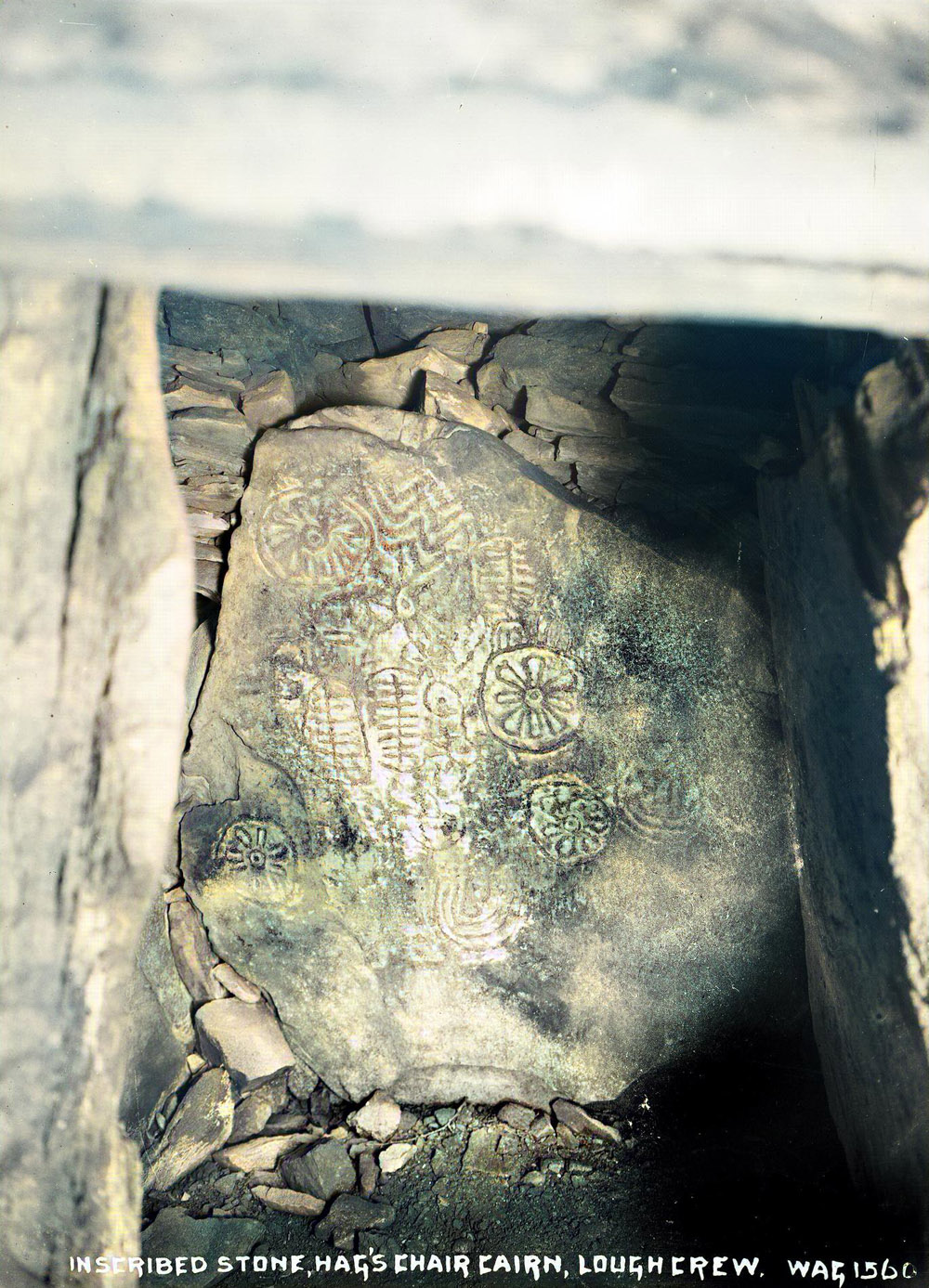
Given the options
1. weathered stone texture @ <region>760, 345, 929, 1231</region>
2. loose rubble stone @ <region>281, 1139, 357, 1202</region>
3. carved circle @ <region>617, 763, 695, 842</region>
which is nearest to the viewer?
weathered stone texture @ <region>760, 345, 929, 1231</region>

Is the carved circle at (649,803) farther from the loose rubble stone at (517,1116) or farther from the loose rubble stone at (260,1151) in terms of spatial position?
the loose rubble stone at (260,1151)

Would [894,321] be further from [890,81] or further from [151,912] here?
[151,912]

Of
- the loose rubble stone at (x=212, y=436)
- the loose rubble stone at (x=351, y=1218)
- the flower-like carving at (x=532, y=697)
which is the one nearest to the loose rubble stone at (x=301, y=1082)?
the loose rubble stone at (x=351, y=1218)

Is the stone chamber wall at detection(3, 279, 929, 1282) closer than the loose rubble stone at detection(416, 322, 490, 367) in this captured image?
Yes

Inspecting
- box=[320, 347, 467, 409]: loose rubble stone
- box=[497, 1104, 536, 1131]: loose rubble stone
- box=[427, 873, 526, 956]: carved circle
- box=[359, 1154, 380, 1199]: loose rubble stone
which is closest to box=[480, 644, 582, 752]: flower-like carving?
box=[427, 873, 526, 956]: carved circle

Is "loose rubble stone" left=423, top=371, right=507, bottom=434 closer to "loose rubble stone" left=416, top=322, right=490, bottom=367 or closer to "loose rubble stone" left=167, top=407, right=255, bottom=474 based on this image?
"loose rubble stone" left=416, top=322, right=490, bottom=367

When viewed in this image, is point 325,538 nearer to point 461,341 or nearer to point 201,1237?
point 461,341

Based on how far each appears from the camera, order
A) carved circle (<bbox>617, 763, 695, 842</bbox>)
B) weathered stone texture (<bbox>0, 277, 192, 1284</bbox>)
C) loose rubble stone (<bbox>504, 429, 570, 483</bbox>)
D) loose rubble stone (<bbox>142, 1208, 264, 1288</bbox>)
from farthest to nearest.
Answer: loose rubble stone (<bbox>504, 429, 570, 483</bbox>) < carved circle (<bbox>617, 763, 695, 842</bbox>) < loose rubble stone (<bbox>142, 1208, 264, 1288</bbox>) < weathered stone texture (<bbox>0, 277, 192, 1284</bbox>)
